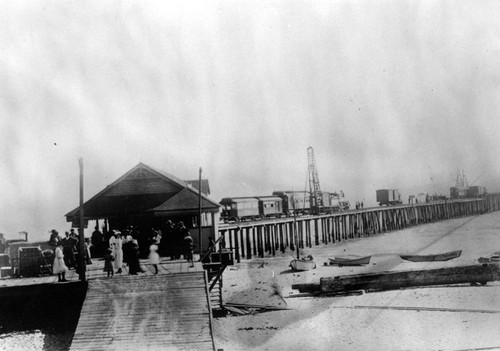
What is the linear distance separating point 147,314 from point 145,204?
12.2 m

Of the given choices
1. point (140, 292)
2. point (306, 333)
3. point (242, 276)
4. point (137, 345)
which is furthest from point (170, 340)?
point (242, 276)

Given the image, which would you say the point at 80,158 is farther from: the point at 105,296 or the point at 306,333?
the point at 306,333

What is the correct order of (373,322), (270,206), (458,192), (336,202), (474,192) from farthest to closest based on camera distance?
(474,192) < (458,192) < (336,202) < (270,206) < (373,322)

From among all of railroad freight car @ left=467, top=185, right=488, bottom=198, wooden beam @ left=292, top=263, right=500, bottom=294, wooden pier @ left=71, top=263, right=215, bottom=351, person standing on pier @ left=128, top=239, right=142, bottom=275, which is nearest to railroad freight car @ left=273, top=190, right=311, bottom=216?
wooden beam @ left=292, top=263, right=500, bottom=294

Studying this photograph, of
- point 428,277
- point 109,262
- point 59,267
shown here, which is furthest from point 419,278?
point 59,267

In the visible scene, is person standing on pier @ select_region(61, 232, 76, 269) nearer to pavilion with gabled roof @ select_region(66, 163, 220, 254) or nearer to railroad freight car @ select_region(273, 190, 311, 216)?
pavilion with gabled roof @ select_region(66, 163, 220, 254)

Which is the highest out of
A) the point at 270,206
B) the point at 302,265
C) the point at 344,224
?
the point at 270,206

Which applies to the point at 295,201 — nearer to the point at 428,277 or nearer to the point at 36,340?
the point at 428,277

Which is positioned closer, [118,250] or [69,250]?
[118,250]

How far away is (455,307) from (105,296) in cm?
1165

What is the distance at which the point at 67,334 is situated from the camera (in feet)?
45.3

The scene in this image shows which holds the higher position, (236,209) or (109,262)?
(236,209)

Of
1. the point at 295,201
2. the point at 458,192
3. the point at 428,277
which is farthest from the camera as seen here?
the point at 458,192

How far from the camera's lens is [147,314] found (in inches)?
458
